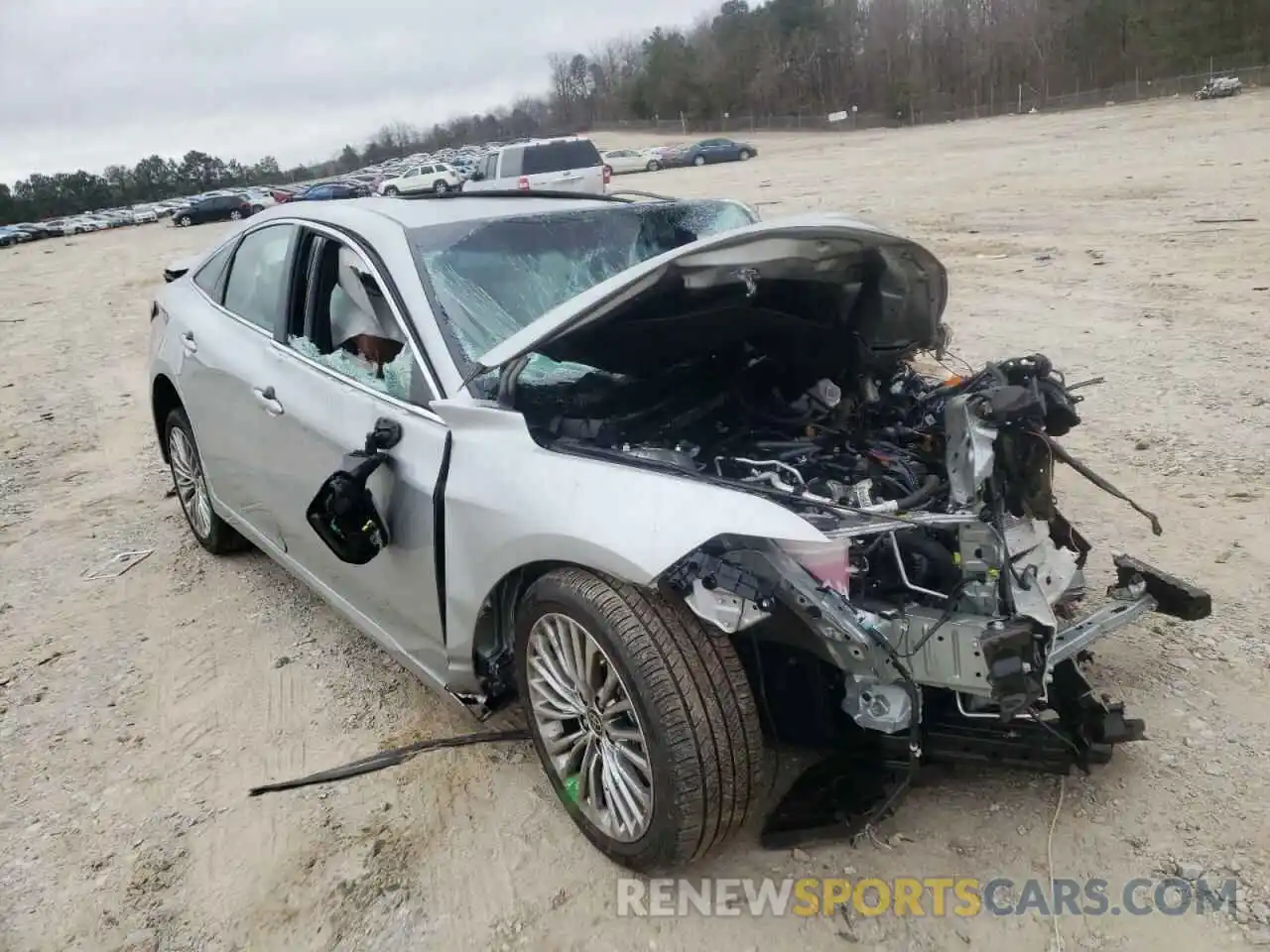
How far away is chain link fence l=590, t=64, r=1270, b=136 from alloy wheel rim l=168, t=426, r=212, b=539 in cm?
4967

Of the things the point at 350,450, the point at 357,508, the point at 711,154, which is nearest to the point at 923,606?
the point at 357,508

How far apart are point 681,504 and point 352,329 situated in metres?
1.70

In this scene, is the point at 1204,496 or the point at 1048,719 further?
the point at 1204,496

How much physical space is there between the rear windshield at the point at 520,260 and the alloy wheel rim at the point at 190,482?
2.02 m

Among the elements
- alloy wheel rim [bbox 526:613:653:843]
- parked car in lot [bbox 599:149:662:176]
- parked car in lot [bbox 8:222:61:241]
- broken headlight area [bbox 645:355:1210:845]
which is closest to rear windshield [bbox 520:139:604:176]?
broken headlight area [bbox 645:355:1210:845]

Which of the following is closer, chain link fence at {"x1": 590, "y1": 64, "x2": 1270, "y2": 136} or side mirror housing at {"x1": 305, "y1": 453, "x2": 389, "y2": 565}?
side mirror housing at {"x1": 305, "y1": 453, "x2": 389, "y2": 565}

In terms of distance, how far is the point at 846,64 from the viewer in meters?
72.1

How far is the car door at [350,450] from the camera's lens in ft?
9.27

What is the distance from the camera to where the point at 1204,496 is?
4.39 meters

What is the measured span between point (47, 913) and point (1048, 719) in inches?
113

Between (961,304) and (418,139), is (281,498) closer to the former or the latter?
(961,304)

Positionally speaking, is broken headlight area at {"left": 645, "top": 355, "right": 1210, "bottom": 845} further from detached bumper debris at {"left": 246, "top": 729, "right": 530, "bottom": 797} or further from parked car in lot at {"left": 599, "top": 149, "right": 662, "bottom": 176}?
parked car in lot at {"left": 599, "top": 149, "right": 662, "bottom": 176}

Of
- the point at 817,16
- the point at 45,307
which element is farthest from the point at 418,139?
the point at 45,307

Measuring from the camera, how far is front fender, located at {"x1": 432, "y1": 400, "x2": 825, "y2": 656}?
219cm
